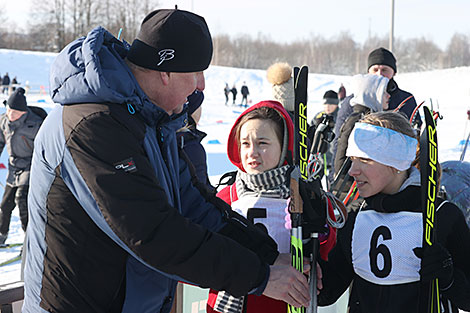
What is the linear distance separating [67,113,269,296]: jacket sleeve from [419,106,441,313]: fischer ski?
80cm

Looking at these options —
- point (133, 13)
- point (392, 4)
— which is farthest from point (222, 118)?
point (133, 13)

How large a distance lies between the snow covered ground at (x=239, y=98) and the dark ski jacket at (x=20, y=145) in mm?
830

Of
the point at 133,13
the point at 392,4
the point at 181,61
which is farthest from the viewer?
the point at 133,13

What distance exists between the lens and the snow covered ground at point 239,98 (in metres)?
11.4

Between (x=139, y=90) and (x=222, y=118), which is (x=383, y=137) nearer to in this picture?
(x=139, y=90)

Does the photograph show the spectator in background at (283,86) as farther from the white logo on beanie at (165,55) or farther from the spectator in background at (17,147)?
the spectator in background at (17,147)

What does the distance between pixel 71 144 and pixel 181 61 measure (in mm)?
443

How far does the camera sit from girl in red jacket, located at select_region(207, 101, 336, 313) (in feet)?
7.42

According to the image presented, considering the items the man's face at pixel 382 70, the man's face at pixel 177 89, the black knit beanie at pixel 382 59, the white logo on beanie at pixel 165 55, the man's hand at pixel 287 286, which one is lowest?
the man's hand at pixel 287 286

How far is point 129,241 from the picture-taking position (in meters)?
1.46

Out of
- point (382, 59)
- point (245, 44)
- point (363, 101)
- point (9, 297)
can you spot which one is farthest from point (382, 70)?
point (245, 44)

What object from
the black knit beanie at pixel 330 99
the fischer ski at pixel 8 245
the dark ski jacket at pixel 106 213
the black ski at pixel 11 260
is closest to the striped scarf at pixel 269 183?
the dark ski jacket at pixel 106 213

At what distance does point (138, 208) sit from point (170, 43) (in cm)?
55

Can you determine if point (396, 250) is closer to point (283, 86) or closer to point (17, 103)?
point (283, 86)
